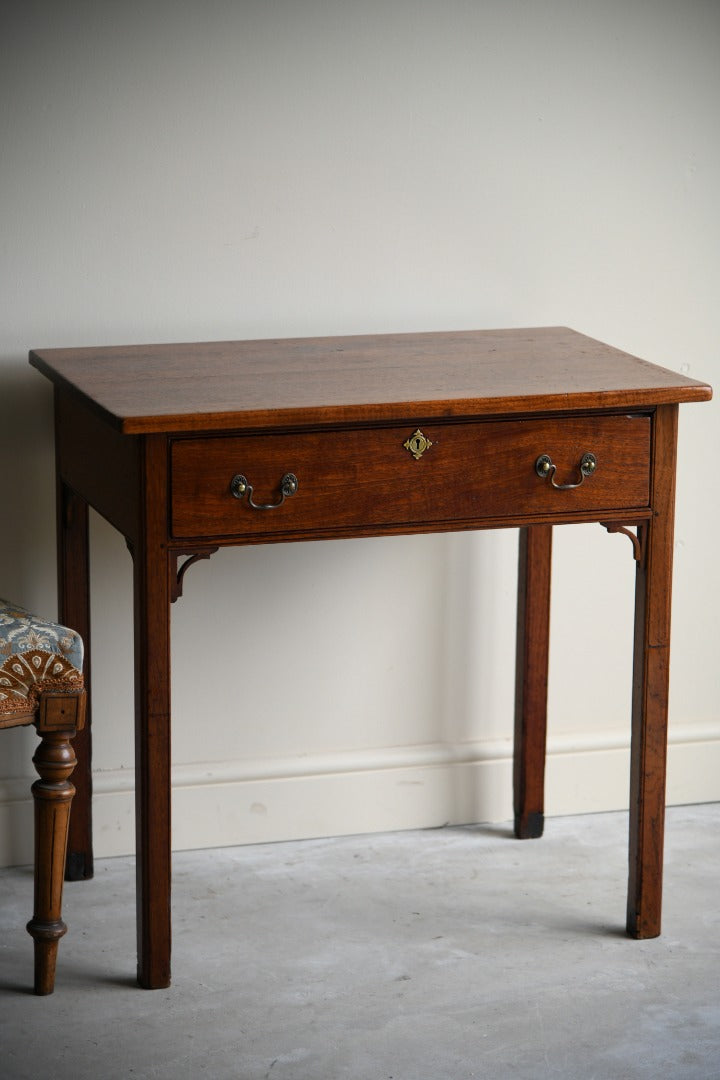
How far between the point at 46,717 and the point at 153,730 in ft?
0.51

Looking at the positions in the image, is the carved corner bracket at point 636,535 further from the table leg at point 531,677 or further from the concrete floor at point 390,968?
the concrete floor at point 390,968

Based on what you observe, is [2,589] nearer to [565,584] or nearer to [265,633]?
[265,633]

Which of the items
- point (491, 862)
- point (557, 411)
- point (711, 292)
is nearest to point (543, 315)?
point (711, 292)

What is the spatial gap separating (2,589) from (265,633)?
1.56ft

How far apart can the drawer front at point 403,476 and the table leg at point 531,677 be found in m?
0.48

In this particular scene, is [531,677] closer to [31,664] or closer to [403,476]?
[403,476]

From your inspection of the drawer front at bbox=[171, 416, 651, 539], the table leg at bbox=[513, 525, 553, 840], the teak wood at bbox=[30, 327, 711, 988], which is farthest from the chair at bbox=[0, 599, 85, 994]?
the table leg at bbox=[513, 525, 553, 840]

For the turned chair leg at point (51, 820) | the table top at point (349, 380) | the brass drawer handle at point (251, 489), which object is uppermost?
the table top at point (349, 380)

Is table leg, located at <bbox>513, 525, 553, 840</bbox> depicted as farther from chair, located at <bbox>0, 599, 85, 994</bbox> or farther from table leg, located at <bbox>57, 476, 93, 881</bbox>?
chair, located at <bbox>0, 599, 85, 994</bbox>

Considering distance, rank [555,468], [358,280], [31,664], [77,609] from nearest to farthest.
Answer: [31,664], [555,468], [77,609], [358,280]

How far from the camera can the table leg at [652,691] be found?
90.4 inches

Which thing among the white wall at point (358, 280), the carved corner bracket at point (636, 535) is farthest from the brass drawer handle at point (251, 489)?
the white wall at point (358, 280)

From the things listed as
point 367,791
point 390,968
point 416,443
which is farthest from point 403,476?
point 367,791

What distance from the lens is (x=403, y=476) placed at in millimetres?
2199
